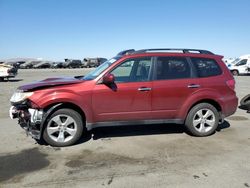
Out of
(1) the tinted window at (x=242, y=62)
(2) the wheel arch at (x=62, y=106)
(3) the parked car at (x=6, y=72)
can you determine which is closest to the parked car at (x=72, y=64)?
(3) the parked car at (x=6, y=72)

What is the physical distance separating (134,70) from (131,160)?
6.80 ft

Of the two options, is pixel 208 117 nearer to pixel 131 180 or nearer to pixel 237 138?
pixel 237 138

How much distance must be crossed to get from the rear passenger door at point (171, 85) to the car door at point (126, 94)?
7.0 inches

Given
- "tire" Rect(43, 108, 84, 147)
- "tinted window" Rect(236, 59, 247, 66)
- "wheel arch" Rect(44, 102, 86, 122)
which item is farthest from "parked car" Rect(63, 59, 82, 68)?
"tire" Rect(43, 108, 84, 147)

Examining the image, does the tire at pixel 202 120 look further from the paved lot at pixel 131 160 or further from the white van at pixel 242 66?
the white van at pixel 242 66

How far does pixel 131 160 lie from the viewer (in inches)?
205

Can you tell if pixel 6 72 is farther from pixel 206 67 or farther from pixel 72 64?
pixel 72 64

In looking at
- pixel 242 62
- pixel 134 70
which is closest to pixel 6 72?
pixel 134 70

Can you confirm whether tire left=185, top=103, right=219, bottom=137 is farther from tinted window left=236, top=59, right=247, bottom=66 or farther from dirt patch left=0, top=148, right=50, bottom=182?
tinted window left=236, top=59, right=247, bottom=66

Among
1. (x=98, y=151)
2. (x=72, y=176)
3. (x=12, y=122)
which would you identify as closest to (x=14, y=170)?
(x=72, y=176)

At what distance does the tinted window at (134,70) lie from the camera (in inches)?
251

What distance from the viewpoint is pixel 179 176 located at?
4496 millimetres

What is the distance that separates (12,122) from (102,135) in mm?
3008

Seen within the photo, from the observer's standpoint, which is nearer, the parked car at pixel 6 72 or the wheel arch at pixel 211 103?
the wheel arch at pixel 211 103
